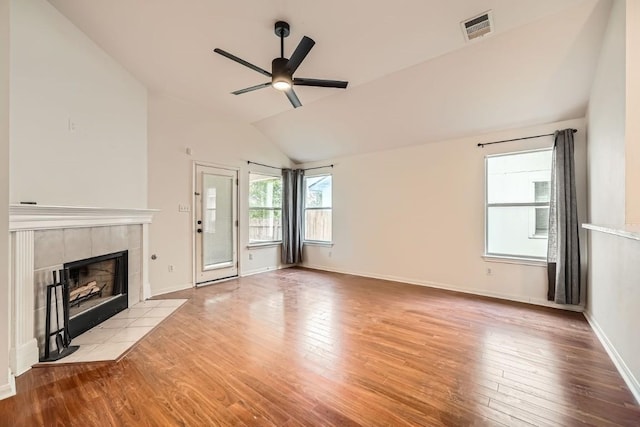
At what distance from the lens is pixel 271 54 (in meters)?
3.02

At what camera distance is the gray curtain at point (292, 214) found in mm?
6121

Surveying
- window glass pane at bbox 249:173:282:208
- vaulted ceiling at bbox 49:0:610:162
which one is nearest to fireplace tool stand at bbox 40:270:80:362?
vaulted ceiling at bbox 49:0:610:162

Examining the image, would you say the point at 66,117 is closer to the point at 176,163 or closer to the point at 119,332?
the point at 176,163

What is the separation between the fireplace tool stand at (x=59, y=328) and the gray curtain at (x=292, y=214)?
3.97 m

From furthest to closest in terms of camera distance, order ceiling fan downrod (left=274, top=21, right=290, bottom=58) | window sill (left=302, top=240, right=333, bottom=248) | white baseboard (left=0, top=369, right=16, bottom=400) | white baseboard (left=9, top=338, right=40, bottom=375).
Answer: window sill (left=302, top=240, right=333, bottom=248) → ceiling fan downrod (left=274, top=21, right=290, bottom=58) → white baseboard (left=9, top=338, right=40, bottom=375) → white baseboard (left=0, top=369, right=16, bottom=400)

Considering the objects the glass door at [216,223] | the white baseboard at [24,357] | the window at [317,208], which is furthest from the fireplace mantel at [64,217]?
the window at [317,208]

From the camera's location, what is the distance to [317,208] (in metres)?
6.25

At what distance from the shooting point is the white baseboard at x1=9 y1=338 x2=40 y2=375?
6.71 feet

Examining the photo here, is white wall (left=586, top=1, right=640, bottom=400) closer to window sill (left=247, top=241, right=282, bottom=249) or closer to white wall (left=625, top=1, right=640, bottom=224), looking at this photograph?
white wall (left=625, top=1, right=640, bottom=224)

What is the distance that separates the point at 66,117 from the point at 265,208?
358 centimetres

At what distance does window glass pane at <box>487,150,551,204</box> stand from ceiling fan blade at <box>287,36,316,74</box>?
10.8 feet

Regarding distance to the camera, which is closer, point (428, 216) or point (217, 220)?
point (428, 216)

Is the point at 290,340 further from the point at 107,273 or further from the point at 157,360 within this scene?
the point at 107,273

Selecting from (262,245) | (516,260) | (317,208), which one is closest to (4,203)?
(262,245)
